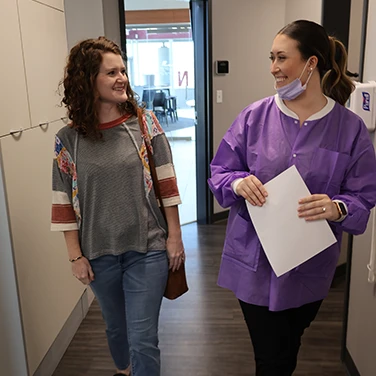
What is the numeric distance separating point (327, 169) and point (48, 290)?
1443 mm

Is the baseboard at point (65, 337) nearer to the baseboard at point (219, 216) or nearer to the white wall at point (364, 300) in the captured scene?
the white wall at point (364, 300)

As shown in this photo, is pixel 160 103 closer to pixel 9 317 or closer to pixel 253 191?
pixel 9 317

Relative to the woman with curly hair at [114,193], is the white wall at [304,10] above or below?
above

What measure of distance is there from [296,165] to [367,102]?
649 mm

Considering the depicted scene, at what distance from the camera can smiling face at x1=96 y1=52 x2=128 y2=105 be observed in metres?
1.63

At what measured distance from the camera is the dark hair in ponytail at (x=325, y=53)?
1419 millimetres

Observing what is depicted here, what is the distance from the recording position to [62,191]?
169 cm

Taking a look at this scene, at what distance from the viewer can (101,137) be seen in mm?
1644

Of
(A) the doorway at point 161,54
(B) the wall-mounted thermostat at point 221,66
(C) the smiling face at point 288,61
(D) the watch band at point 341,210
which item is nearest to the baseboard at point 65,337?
(D) the watch band at point 341,210

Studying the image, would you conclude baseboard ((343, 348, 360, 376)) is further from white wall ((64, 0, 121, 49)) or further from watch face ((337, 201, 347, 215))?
white wall ((64, 0, 121, 49))

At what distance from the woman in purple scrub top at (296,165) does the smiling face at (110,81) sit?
41 cm

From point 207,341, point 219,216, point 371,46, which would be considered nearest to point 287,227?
point 371,46

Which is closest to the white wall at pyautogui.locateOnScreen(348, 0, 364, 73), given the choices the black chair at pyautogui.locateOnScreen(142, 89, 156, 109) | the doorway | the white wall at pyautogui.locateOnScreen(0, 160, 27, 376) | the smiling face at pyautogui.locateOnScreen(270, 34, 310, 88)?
the smiling face at pyautogui.locateOnScreen(270, 34, 310, 88)

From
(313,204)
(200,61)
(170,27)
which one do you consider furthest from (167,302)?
(170,27)
